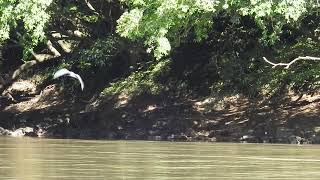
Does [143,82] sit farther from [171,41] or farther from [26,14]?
[26,14]

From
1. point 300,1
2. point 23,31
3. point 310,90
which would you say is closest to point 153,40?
point 300,1

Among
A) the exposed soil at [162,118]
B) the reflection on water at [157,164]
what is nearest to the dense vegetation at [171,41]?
the exposed soil at [162,118]

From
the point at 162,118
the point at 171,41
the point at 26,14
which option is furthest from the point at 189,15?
the point at 162,118

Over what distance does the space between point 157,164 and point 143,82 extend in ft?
55.9

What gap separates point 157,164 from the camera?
1260 centimetres

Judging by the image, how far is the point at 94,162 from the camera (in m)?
12.9

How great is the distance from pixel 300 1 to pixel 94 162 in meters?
8.80

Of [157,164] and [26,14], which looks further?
[26,14]

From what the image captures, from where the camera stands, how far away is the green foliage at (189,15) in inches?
771

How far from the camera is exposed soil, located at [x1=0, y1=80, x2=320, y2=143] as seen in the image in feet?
77.7

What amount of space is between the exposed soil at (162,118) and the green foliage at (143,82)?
0.39 meters

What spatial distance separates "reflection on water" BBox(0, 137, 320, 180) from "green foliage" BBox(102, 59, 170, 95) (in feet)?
41.0

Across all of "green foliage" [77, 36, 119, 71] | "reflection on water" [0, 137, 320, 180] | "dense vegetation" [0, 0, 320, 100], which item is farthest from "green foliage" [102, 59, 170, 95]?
"reflection on water" [0, 137, 320, 180]

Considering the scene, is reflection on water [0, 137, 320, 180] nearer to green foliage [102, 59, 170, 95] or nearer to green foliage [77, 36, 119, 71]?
green foliage [102, 59, 170, 95]
